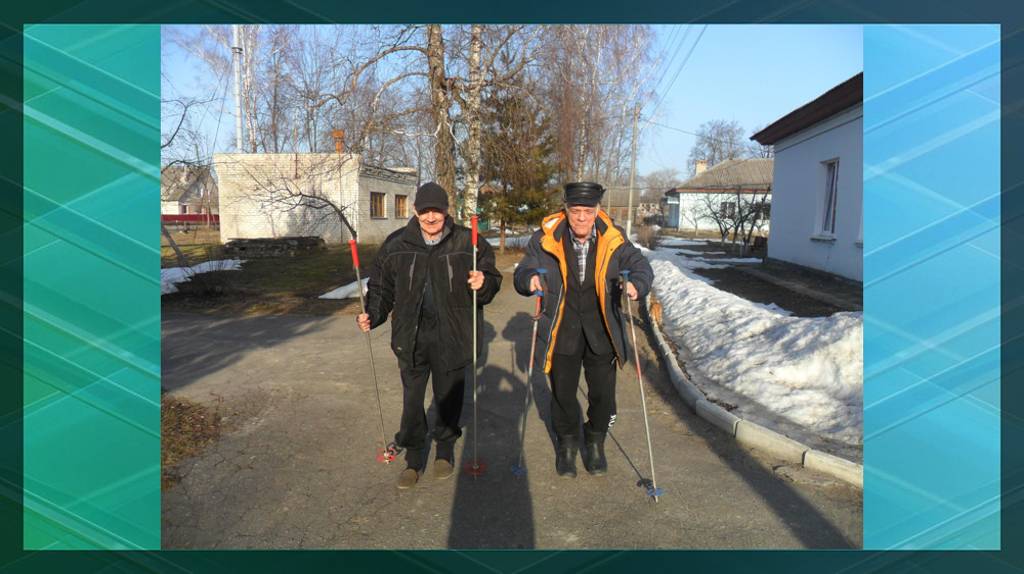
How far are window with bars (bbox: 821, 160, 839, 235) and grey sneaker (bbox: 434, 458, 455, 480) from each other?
11.9 meters

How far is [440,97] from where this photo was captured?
11.0 metres

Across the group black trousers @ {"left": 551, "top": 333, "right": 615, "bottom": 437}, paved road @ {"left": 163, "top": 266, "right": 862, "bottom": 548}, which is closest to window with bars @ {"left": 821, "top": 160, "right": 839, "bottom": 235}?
paved road @ {"left": 163, "top": 266, "right": 862, "bottom": 548}

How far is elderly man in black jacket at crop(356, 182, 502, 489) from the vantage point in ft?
12.6

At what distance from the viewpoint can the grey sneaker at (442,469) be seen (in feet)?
12.8

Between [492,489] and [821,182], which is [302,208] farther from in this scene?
[492,489]

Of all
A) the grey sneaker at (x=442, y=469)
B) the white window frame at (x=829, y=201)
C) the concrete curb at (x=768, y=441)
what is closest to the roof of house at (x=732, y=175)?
the white window frame at (x=829, y=201)

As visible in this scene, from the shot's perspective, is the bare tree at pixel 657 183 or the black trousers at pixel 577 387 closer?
the black trousers at pixel 577 387

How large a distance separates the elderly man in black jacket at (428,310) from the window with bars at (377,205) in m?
24.3

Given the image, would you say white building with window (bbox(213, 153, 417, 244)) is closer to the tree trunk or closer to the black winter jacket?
the tree trunk

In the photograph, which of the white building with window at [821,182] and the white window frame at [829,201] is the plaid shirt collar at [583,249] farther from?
the white window frame at [829,201]

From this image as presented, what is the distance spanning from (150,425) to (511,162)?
11.6m

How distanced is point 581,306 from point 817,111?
11.8 metres
